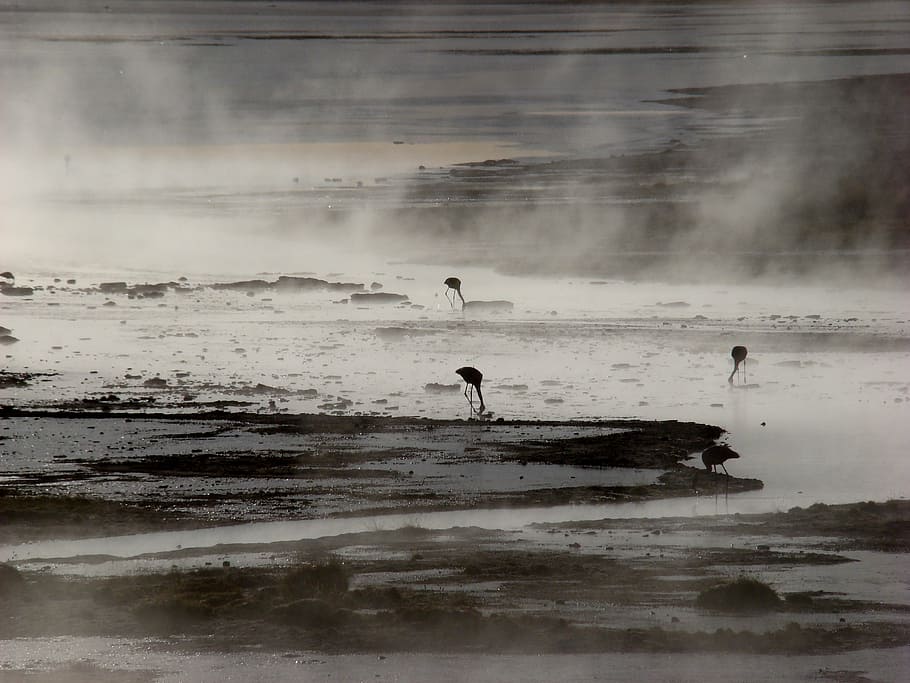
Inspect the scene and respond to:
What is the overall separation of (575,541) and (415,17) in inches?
3861

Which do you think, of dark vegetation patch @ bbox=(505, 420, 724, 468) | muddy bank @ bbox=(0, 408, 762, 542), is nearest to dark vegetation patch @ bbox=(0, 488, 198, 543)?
muddy bank @ bbox=(0, 408, 762, 542)

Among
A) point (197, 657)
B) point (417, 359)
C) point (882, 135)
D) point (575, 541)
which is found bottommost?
point (197, 657)

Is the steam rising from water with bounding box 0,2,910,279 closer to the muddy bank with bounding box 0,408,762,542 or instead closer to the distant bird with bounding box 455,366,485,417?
the distant bird with bounding box 455,366,485,417

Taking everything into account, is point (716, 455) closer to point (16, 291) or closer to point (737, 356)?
point (737, 356)

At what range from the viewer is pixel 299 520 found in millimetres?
15414

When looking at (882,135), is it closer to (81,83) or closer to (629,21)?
(81,83)

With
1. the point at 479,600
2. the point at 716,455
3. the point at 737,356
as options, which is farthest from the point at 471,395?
the point at 479,600

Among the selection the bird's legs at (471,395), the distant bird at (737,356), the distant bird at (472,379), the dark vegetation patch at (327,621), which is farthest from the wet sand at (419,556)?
the distant bird at (737,356)

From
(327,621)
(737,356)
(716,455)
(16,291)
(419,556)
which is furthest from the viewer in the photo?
(16,291)

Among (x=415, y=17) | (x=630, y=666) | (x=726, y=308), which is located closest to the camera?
(x=630, y=666)

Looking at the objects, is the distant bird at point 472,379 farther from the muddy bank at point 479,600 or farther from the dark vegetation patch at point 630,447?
the muddy bank at point 479,600

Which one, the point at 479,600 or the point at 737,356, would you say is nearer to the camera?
the point at 479,600

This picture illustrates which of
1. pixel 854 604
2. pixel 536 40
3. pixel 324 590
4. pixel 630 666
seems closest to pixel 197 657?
pixel 324 590

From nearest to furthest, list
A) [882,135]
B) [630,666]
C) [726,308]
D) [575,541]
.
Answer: [630,666], [575,541], [726,308], [882,135]
